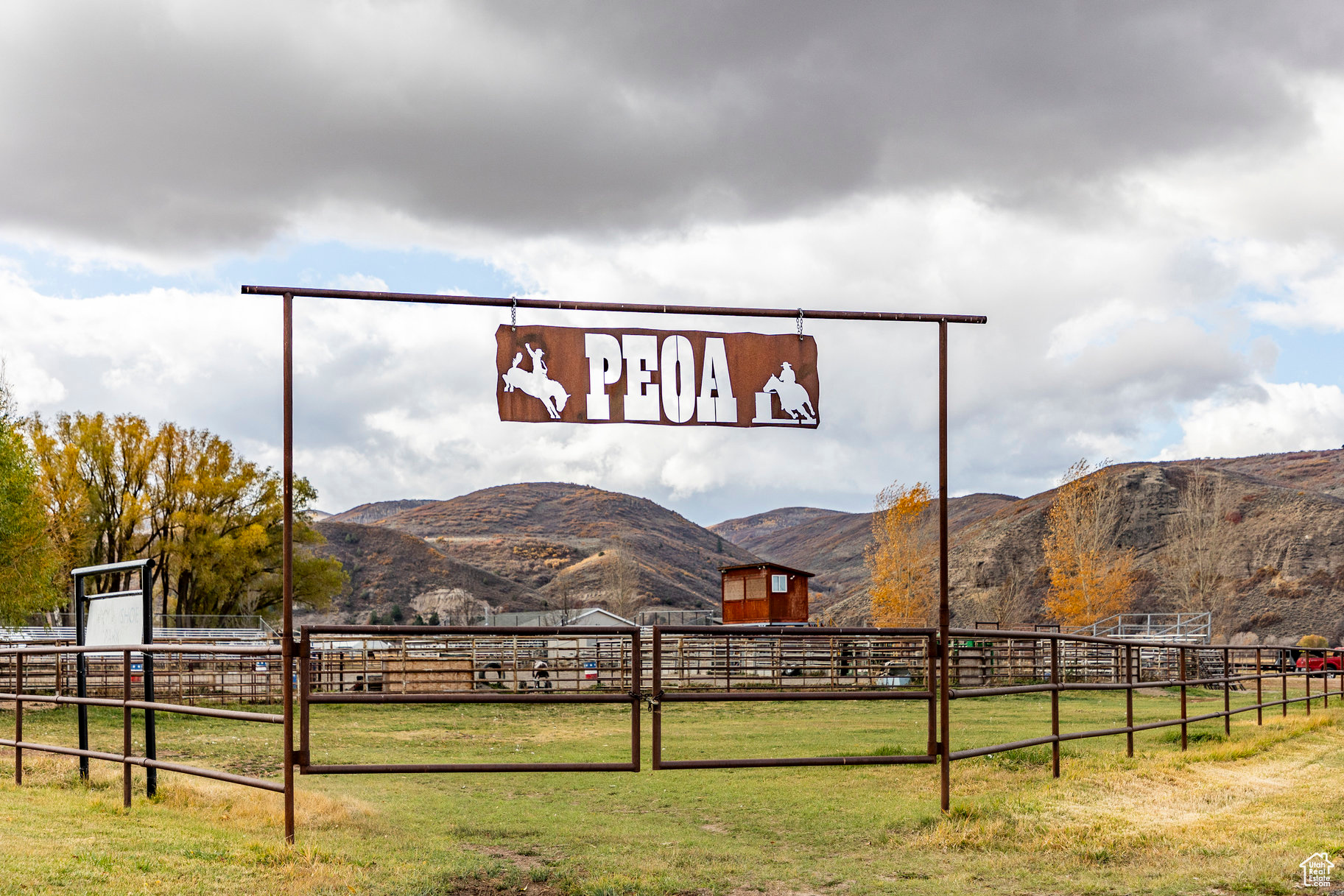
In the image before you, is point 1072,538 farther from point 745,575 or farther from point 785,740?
point 785,740

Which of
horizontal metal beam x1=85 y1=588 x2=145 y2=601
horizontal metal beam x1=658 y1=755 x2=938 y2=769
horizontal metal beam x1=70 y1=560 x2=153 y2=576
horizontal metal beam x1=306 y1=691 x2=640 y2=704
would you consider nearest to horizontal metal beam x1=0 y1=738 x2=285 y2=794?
horizontal metal beam x1=306 y1=691 x2=640 y2=704

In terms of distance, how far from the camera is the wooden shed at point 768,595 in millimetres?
38469

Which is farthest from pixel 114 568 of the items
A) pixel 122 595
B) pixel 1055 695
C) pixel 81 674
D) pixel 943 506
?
pixel 1055 695

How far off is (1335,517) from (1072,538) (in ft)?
139

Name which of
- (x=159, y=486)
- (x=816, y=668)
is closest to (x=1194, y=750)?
(x=816, y=668)

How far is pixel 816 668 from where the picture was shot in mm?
32000

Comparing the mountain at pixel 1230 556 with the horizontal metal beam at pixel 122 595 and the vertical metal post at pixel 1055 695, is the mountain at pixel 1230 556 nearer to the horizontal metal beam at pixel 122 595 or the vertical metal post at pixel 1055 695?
the vertical metal post at pixel 1055 695

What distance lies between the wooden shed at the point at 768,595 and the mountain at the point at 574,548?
40.8 m

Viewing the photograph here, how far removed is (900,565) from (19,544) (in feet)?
124

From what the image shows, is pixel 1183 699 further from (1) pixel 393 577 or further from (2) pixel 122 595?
(1) pixel 393 577

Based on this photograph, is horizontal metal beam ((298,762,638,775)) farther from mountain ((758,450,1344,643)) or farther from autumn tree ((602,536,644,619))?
autumn tree ((602,536,644,619))

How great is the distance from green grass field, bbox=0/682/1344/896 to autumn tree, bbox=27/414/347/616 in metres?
36.9

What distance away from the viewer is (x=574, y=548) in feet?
460

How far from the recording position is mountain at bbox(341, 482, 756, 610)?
11369 centimetres
